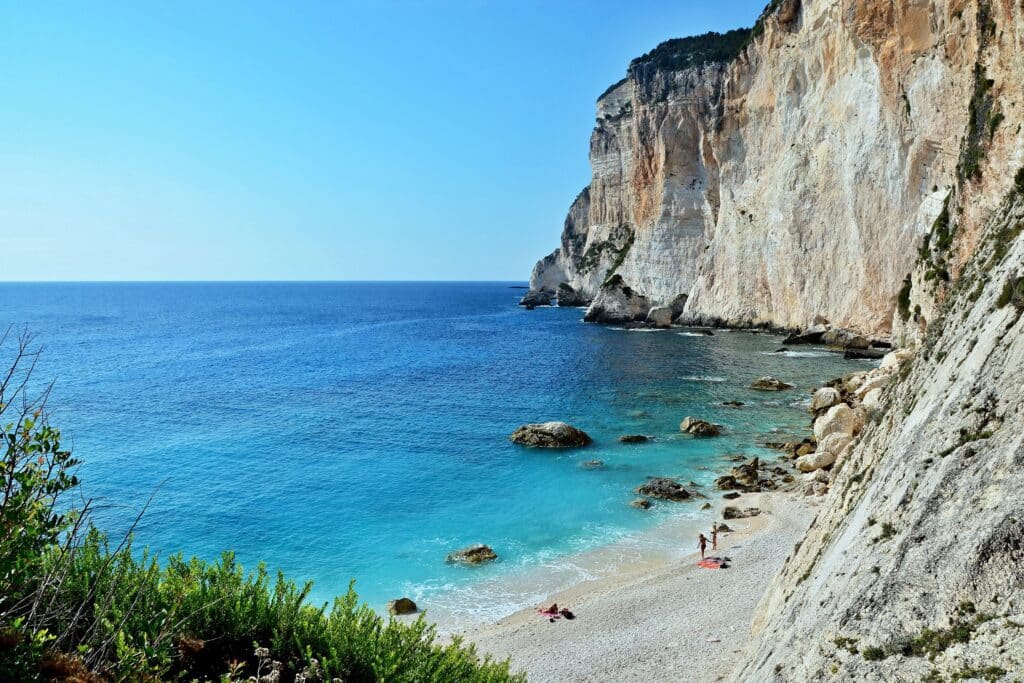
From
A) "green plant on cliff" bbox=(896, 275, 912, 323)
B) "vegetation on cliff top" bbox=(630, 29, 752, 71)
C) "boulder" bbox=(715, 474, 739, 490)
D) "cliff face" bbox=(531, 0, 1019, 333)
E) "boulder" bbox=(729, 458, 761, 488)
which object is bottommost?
"boulder" bbox=(715, 474, 739, 490)

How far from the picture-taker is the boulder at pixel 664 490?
25719mm

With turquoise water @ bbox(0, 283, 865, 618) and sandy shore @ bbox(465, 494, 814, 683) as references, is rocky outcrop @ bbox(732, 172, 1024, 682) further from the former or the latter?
turquoise water @ bbox(0, 283, 865, 618)

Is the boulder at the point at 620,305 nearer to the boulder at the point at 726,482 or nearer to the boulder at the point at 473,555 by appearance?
the boulder at the point at 726,482

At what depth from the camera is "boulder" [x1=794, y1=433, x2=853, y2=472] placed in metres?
27.1

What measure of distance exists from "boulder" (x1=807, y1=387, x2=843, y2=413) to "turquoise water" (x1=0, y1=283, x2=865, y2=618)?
0.93m

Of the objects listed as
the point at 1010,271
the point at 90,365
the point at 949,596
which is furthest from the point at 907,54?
the point at 90,365

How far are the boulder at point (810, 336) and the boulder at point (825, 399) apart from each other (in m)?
24.0

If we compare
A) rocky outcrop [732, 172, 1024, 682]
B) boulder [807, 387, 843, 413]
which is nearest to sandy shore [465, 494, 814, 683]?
rocky outcrop [732, 172, 1024, 682]

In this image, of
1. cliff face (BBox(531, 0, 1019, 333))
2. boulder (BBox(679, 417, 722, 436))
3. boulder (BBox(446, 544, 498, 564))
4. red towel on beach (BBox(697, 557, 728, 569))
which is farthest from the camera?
cliff face (BBox(531, 0, 1019, 333))

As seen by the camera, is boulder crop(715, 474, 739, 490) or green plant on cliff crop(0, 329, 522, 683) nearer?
green plant on cliff crop(0, 329, 522, 683)

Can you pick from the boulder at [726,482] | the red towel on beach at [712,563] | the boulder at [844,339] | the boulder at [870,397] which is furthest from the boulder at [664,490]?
the boulder at [844,339]

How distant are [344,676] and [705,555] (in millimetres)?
14546

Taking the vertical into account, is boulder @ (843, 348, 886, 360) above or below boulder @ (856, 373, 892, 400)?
above

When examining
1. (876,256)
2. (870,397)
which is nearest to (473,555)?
(870,397)
